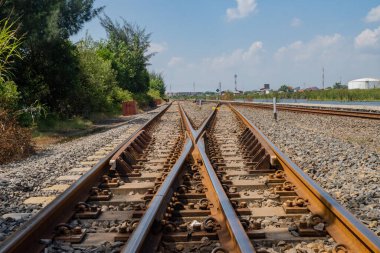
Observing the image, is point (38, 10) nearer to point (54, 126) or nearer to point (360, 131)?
point (54, 126)

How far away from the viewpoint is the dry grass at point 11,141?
8.42 m

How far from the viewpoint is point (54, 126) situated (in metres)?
16.3

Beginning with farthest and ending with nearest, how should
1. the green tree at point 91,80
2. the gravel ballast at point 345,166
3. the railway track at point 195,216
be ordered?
the green tree at point 91,80
the gravel ballast at point 345,166
the railway track at point 195,216

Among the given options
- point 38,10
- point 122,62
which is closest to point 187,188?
point 38,10

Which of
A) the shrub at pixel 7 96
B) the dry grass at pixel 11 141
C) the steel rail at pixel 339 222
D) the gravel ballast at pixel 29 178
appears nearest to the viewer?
the steel rail at pixel 339 222

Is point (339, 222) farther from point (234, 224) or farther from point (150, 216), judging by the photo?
point (150, 216)

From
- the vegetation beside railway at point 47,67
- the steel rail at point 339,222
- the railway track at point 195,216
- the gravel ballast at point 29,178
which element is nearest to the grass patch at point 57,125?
Result: the vegetation beside railway at point 47,67

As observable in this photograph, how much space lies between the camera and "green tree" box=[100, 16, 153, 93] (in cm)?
3994

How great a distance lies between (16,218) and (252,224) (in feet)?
7.60

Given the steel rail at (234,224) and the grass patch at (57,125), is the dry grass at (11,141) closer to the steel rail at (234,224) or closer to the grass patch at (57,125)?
the grass patch at (57,125)

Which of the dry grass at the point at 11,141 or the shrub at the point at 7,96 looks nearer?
the dry grass at the point at 11,141

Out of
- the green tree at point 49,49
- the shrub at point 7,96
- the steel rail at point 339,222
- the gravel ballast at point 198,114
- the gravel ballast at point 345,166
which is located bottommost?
the gravel ballast at point 345,166

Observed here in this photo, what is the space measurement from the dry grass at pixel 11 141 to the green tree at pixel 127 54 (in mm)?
26697

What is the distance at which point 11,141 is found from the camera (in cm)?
866
